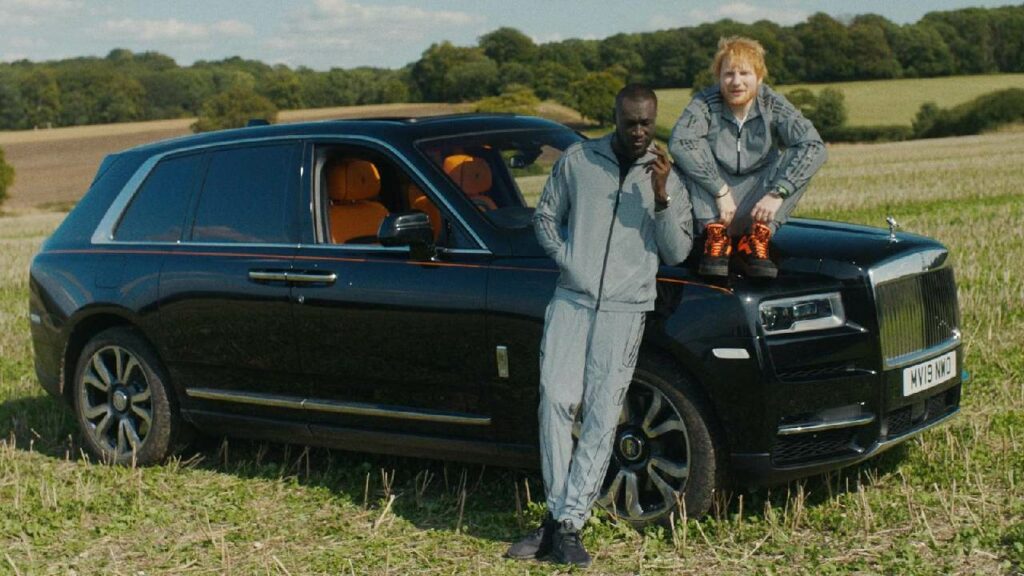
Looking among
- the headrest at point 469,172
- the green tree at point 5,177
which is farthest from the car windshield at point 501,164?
the green tree at point 5,177

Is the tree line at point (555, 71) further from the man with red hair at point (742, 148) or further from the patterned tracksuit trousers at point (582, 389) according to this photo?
the patterned tracksuit trousers at point (582, 389)

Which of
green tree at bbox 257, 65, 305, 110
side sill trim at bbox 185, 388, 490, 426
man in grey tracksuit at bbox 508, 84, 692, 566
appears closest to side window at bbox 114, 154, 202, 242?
side sill trim at bbox 185, 388, 490, 426

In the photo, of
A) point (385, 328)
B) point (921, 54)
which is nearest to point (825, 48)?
point (921, 54)

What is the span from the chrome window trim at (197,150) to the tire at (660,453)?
988mm

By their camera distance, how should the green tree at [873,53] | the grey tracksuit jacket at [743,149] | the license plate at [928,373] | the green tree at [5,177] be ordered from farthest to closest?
the green tree at [873,53]
the green tree at [5,177]
the grey tracksuit jacket at [743,149]
the license plate at [928,373]

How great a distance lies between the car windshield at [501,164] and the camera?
Result: 644cm

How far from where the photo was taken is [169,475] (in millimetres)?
7328

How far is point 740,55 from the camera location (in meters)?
5.96

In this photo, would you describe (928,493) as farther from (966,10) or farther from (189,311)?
(966,10)

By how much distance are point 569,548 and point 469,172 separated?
2.10 metres

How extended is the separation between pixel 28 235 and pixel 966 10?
78.3 metres

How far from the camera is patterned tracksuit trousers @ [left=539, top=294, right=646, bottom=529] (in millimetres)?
5277

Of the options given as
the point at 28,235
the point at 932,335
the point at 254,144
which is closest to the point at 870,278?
the point at 932,335

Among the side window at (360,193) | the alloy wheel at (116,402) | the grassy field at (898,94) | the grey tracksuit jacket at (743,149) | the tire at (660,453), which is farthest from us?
the grassy field at (898,94)
